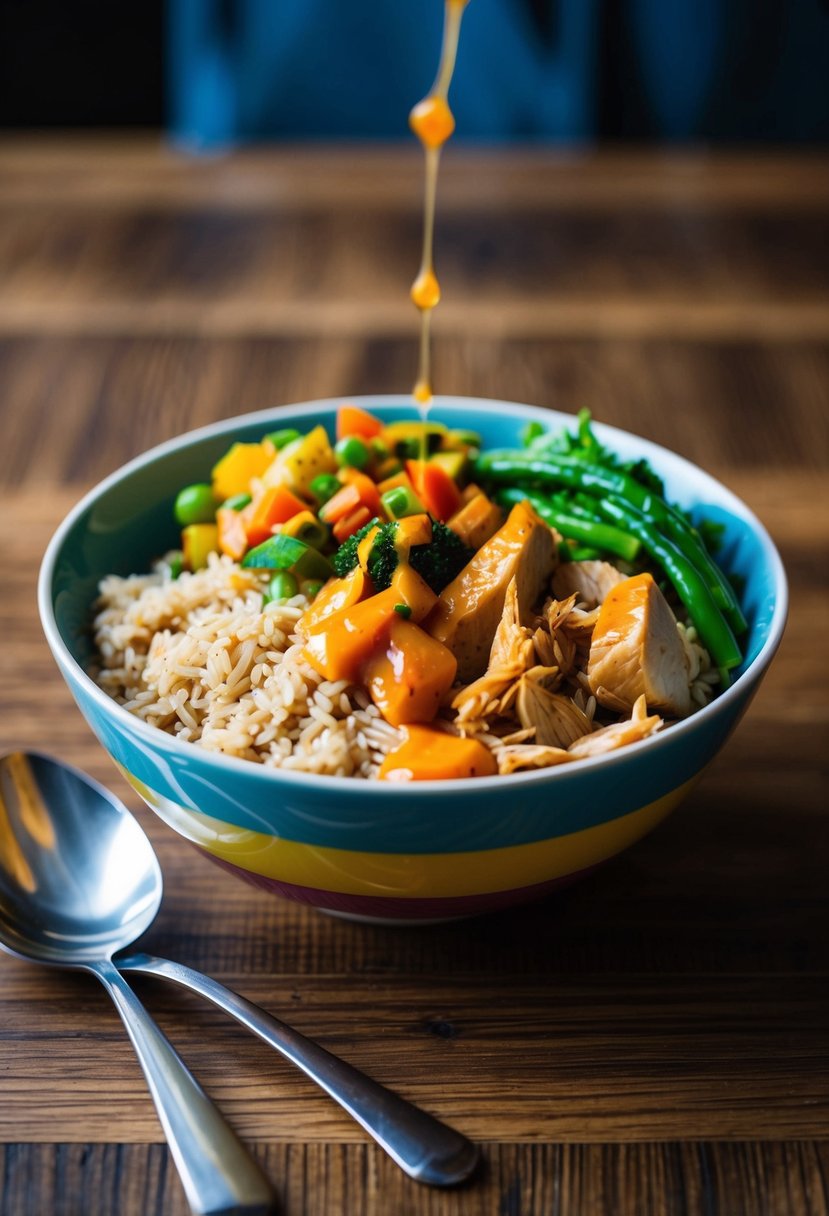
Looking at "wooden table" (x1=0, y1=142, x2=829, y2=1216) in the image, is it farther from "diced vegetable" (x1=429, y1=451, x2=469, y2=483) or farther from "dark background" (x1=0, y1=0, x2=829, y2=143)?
"dark background" (x1=0, y1=0, x2=829, y2=143)

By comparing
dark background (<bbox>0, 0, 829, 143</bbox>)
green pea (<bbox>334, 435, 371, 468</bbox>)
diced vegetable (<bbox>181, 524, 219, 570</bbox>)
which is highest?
green pea (<bbox>334, 435, 371, 468</bbox>)

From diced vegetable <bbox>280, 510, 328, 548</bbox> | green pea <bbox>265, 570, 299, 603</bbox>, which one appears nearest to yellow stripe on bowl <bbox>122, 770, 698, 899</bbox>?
green pea <bbox>265, 570, 299, 603</bbox>

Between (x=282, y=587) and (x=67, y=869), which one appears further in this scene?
(x=282, y=587)

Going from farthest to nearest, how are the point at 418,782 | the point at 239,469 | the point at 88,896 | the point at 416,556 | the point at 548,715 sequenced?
the point at 239,469
the point at 416,556
the point at 88,896
the point at 548,715
the point at 418,782

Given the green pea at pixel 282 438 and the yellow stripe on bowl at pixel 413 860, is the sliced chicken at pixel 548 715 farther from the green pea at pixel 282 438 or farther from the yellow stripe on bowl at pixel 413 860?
the green pea at pixel 282 438

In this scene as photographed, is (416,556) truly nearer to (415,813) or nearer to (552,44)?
(415,813)

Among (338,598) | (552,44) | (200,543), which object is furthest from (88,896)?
(552,44)
